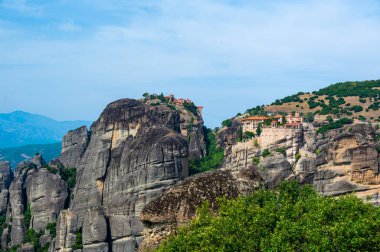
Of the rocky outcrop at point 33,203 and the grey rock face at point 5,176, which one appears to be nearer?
the rocky outcrop at point 33,203

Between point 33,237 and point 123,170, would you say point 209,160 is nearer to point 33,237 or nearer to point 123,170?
point 123,170

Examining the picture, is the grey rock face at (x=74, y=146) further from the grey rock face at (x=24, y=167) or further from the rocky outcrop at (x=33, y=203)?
the rocky outcrop at (x=33, y=203)

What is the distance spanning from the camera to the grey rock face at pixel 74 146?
112 metres

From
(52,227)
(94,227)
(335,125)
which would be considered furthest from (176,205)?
(335,125)

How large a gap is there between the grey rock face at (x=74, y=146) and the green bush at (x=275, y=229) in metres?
77.6

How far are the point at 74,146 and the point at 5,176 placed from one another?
11576 millimetres

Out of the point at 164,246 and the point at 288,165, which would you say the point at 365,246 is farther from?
the point at 288,165

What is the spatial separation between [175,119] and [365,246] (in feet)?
260

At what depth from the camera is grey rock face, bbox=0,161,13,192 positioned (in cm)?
11340

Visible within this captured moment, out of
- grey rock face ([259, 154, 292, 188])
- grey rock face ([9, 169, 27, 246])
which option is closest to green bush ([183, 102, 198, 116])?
grey rock face ([9, 169, 27, 246])

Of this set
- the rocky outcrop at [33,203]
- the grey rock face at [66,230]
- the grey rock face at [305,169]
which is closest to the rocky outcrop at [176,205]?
the grey rock face at [305,169]

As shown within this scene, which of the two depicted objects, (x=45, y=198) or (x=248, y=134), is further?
(x=248, y=134)

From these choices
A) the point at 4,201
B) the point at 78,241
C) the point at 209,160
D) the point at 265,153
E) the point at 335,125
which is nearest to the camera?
the point at 78,241

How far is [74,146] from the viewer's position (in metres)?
114
